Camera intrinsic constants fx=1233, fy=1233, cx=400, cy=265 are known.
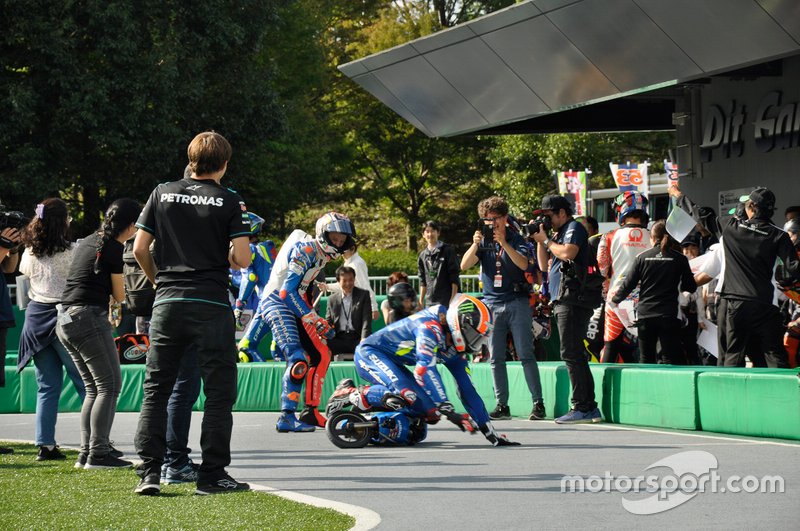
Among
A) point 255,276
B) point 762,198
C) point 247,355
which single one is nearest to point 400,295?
point 762,198

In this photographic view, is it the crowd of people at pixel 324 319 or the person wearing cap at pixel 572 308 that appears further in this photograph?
the person wearing cap at pixel 572 308

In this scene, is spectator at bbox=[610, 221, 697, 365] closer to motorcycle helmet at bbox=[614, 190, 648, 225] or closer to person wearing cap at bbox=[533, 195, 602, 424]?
motorcycle helmet at bbox=[614, 190, 648, 225]

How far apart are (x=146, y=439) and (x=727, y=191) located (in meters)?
14.2

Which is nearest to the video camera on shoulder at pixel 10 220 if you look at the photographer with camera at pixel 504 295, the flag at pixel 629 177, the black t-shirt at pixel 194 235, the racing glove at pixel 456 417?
the black t-shirt at pixel 194 235

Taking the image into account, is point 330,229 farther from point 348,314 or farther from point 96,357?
point 348,314

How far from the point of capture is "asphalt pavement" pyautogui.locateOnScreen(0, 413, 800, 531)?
6.17m

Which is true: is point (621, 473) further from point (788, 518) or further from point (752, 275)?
point (752, 275)

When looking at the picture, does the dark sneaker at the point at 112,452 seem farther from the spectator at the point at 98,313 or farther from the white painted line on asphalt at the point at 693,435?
the white painted line on asphalt at the point at 693,435

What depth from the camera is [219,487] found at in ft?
23.1

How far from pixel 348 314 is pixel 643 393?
17.3 feet

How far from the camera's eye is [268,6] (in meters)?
35.0

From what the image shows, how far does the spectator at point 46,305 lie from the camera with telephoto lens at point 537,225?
4248 millimetres

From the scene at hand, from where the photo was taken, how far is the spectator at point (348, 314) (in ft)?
50.1

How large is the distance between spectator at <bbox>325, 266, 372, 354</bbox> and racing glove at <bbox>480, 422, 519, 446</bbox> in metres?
5.88
